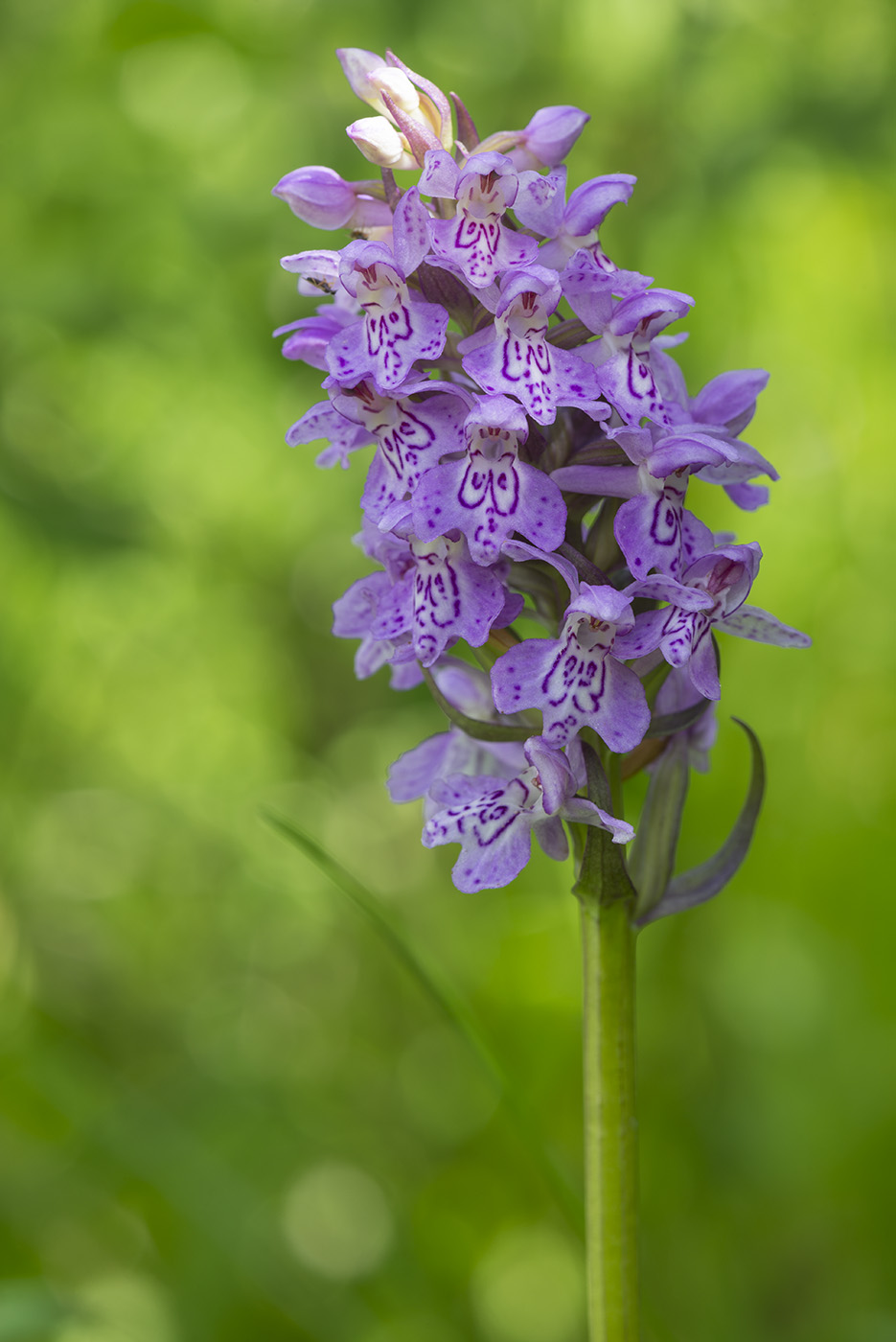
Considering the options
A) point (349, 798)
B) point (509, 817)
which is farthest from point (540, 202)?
point (349, 798)

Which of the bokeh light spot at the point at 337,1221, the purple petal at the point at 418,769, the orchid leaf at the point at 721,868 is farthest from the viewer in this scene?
the bokeh light spot at the point at 337,1221

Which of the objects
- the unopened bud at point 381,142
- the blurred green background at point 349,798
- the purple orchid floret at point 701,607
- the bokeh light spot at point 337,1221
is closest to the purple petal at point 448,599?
the purple orchid floret at point 701,607

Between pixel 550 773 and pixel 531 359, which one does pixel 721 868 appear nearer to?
pixel 550 773

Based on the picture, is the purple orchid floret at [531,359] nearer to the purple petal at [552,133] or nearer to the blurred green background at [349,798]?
the purple petal at [552,133]

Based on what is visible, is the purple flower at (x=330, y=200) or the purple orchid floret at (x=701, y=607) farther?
the purple flower at (x=330, y=200)

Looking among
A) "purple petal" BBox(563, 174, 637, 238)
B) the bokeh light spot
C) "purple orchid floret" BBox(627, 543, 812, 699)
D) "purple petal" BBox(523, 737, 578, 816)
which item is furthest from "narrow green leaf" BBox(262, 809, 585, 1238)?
the bokeh light spot

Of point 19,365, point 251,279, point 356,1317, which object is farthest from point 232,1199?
point 251,279

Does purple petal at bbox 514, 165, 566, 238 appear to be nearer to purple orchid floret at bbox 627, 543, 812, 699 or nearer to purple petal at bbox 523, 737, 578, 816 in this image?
purple orchid floret at bbox 627, 543, 812, 699
